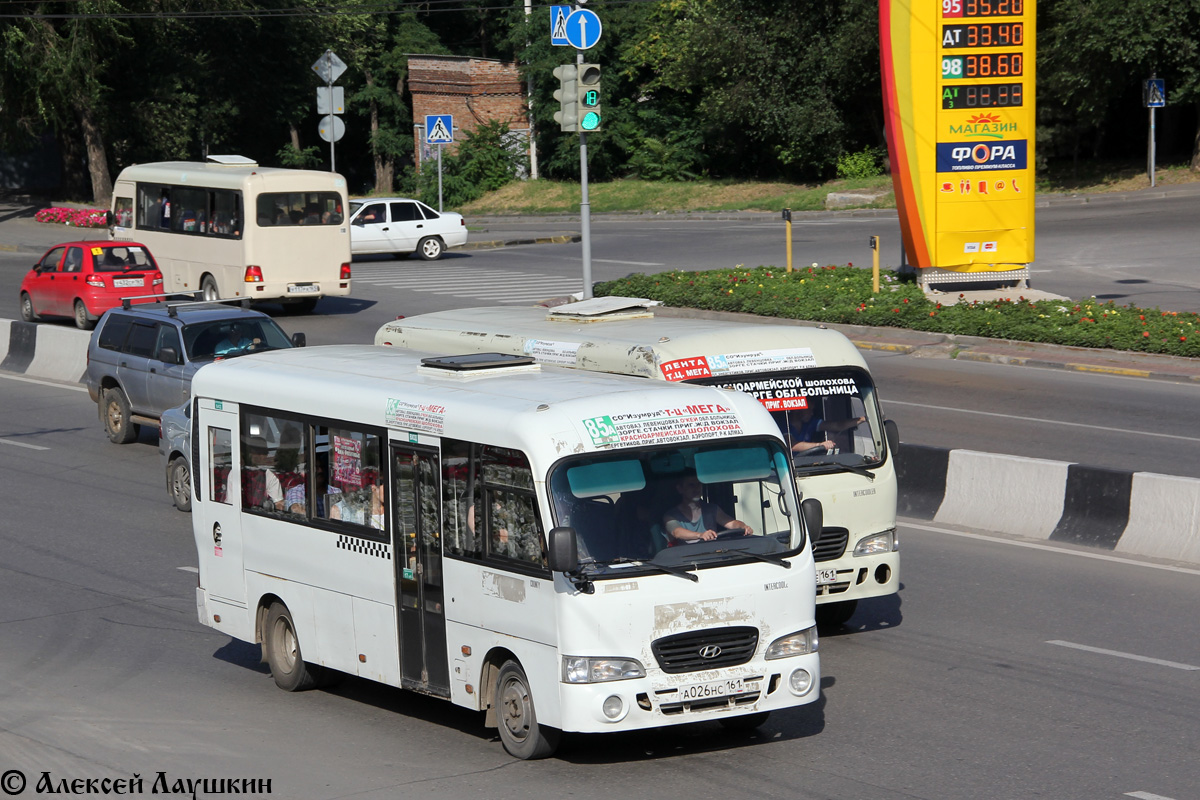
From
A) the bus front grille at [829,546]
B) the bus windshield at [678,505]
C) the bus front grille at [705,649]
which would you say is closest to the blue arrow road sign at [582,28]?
the bus front grille at [829,546]

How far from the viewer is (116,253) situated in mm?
28797

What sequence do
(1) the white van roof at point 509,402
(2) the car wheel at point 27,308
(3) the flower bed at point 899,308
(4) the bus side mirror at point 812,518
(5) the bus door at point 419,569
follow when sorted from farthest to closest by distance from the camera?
(2) the car wheel at point 27,308
(3) the flower bed at point 899,308
(5) the bus door at point 419,569
(4) the bus side mirror at point 812,518
(1) the white van roof at point 509,402

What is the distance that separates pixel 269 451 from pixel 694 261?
26.5 meters

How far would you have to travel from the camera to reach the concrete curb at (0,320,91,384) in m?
24.9

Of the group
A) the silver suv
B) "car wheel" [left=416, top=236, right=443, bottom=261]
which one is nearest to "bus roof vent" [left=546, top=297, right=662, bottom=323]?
the silver suv

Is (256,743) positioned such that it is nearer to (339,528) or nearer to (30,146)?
(339,528)

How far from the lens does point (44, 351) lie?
83.8 ft

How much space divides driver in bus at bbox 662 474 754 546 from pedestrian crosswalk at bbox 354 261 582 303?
22.1 meters

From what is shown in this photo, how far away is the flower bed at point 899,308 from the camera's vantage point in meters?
23.4

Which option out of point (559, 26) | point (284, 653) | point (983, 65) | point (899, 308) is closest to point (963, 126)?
point (983, 65)

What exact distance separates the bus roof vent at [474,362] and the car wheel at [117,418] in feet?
35.2

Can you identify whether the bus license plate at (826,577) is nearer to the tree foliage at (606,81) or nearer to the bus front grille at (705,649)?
the bus front grille at (705,649)

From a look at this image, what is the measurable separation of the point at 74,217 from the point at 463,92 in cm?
2062

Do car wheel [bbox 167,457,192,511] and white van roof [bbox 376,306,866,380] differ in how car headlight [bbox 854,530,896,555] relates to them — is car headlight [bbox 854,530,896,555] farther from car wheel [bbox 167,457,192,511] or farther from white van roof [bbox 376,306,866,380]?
car wheel [bbox 167,457,192,511]
